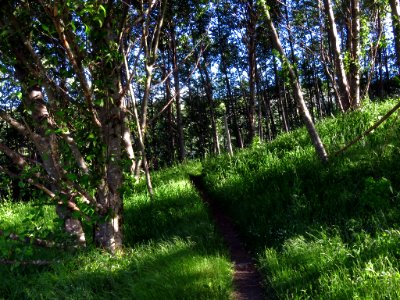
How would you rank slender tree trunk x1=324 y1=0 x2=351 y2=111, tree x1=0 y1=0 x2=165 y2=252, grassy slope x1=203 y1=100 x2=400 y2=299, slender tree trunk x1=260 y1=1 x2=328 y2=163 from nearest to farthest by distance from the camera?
grassy slope x1=203 y1=100 x2=400 y2=299 < tree x1=0 y1=0 x2=165 y2=252 < slender tree trunk x1=260 y1=1 x2=328 y2=163 < slender tree trunk x1=324 y1=0 x2=351 y2=111

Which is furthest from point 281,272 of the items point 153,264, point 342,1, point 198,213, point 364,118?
point 342,1

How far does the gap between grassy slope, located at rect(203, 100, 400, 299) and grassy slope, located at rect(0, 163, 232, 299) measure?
0.59 meters

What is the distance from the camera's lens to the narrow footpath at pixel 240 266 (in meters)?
3.67

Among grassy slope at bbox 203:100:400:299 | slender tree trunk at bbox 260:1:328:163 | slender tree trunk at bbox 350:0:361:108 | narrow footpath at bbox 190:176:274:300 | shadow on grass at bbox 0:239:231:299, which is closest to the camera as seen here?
grassy slope at bbox 203:100:400:299

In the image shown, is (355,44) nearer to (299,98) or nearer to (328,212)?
(299,98)

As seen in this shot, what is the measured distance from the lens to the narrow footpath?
367 centimetres

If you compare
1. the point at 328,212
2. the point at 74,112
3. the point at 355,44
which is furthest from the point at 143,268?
the point at 355,44

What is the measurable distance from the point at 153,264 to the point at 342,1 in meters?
9.28

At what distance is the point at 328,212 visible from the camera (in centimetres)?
463

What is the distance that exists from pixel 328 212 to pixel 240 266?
1.32m

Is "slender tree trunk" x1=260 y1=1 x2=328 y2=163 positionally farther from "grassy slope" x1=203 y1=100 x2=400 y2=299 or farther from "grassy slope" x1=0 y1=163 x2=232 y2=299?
"grassy slope" x1=0 y1=163 x2=232 y2=299

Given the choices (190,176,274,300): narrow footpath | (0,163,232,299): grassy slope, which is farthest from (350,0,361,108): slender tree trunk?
(0,163,232,299): grassy slope

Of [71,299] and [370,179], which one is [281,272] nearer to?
[370,179]

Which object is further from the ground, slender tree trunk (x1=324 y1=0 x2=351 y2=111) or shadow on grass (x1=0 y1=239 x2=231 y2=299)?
slender tree trunk (x1=324 y1=0 x2=351 y2=111)
